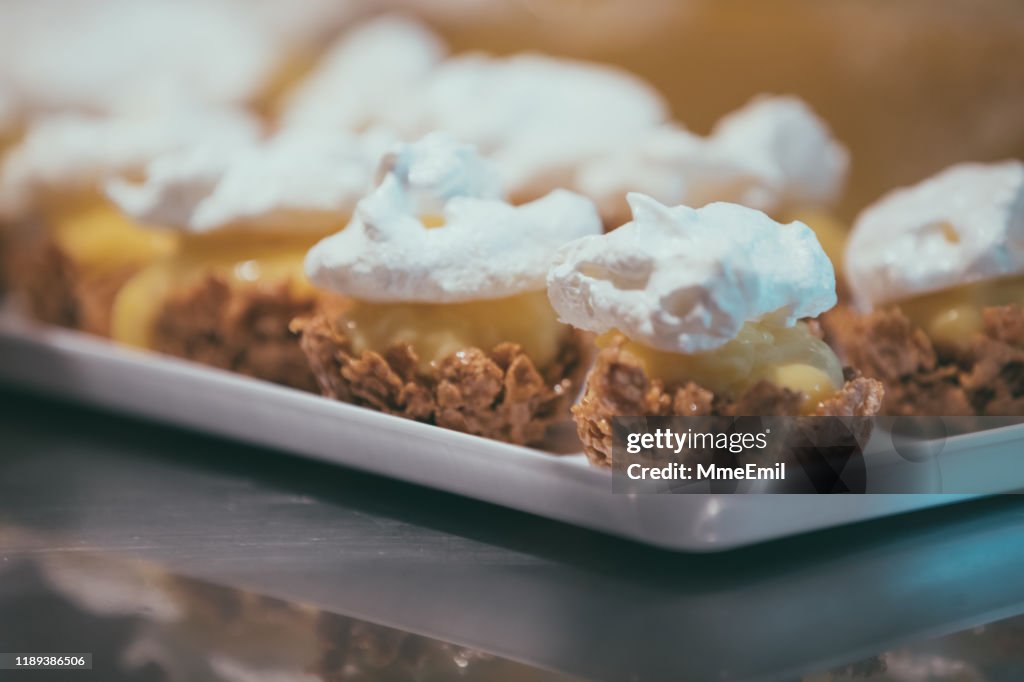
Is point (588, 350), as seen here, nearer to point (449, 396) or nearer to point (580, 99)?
point (449, 396)

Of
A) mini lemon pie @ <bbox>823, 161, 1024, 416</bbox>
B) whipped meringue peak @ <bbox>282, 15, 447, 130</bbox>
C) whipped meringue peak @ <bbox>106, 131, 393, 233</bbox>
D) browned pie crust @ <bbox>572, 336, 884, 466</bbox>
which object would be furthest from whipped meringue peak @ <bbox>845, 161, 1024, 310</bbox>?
whipped meringue peak @ <bbox>282, 15, 447, 130</bbox>

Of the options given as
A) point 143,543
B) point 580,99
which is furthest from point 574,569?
point 580,99

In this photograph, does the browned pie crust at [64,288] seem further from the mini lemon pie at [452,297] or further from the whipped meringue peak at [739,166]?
the whipped meringue peak at [739,166]

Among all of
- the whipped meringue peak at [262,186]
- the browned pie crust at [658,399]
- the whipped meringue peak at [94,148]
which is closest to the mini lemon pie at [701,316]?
the browned pie crust at [658,399]

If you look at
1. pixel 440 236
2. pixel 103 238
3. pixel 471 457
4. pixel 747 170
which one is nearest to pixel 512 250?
pixel 440 236

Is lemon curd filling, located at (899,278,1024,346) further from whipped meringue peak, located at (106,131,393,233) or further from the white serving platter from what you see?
whipped meringue peak, located at (106,131,393,233)

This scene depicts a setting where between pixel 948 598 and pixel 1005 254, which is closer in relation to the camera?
pixel 948 598

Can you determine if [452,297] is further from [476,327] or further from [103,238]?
[103,238]
